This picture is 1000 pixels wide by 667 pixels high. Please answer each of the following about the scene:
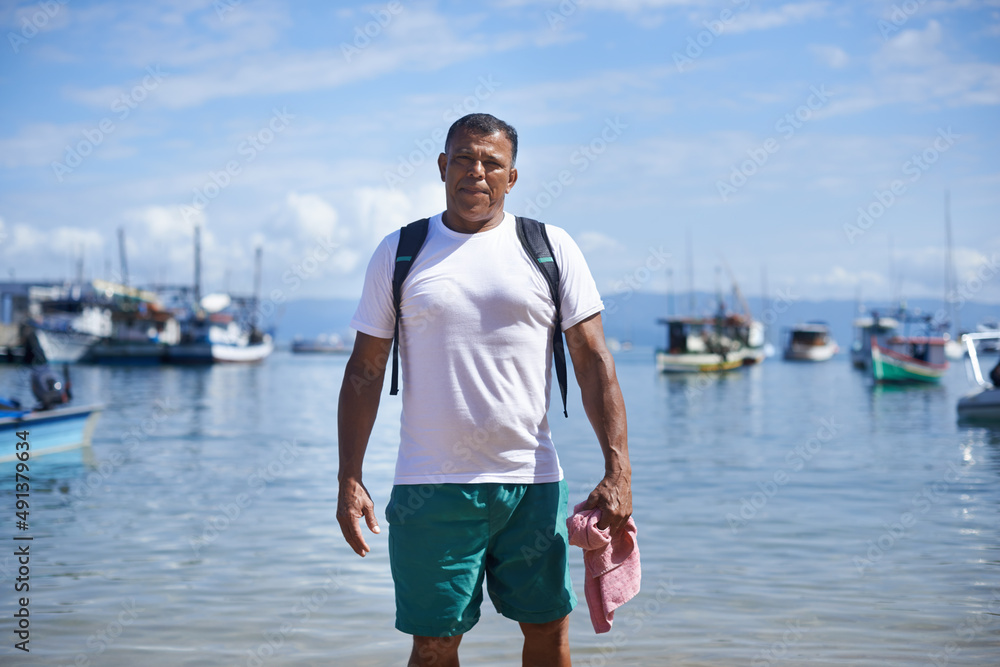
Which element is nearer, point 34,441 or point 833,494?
point 833,494

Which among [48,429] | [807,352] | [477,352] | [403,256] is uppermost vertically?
[403,256]

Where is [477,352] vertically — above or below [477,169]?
below

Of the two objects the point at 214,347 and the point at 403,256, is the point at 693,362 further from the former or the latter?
the point at 403,256

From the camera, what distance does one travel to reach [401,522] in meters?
2.84

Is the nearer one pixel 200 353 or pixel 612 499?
pixel 612 499

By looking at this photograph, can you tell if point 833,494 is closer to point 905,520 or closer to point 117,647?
point 905,520

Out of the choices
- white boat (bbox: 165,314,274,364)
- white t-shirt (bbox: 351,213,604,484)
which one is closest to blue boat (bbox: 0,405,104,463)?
white t-shirt (bbox: 351,213,604,484)

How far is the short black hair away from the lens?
9.61 feet

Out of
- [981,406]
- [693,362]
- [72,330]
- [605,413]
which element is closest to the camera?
[605,413]

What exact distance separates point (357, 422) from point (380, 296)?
410 mm

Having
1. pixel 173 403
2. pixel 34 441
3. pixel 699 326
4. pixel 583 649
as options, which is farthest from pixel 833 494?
pixel 699 326

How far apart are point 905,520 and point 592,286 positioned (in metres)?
7.86

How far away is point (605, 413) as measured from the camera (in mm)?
2893

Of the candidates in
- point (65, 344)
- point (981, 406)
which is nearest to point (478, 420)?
point (981, 406)
